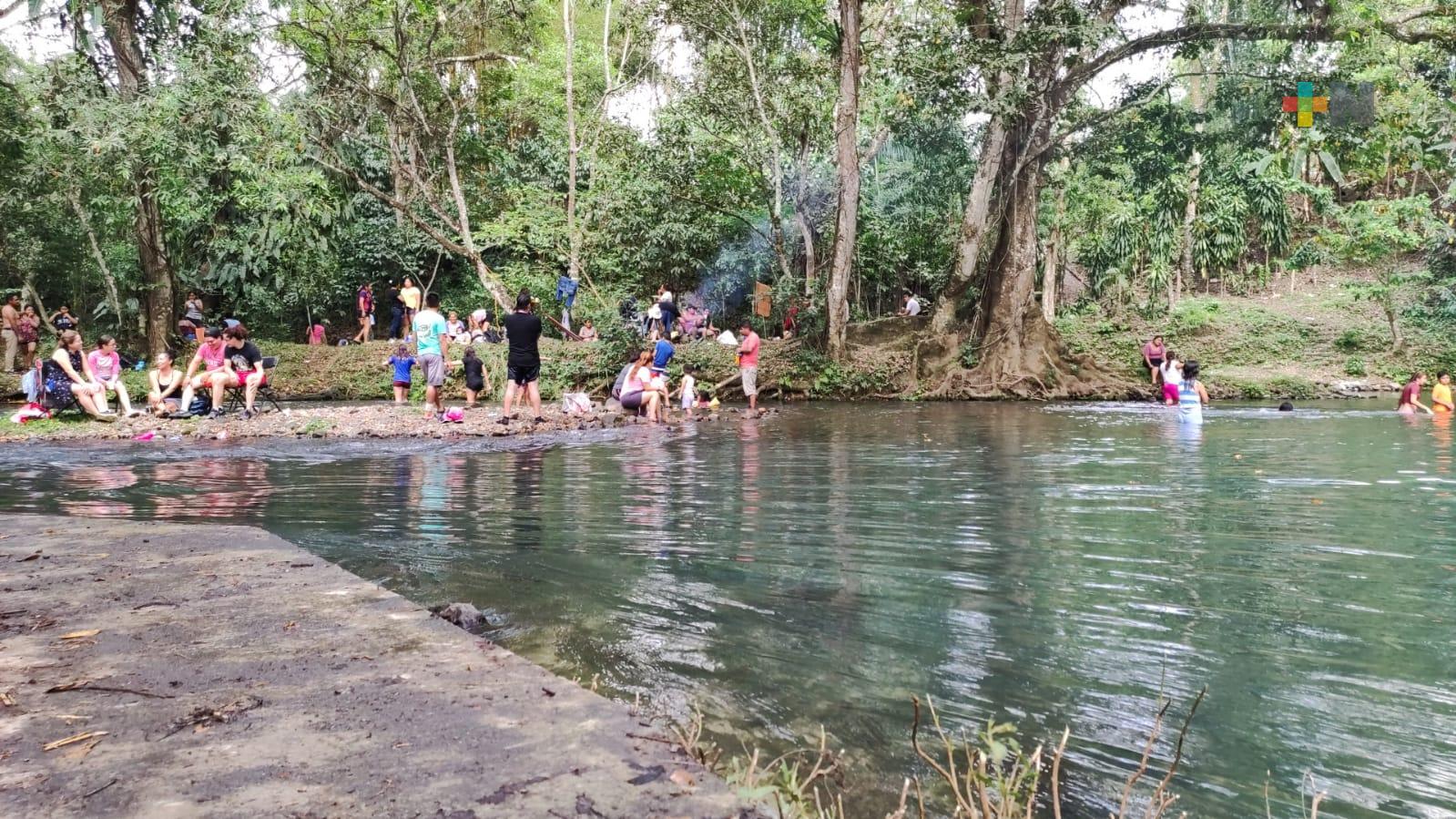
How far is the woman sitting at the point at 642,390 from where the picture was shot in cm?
1538

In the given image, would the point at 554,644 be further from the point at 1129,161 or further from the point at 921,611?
the point at 1129,161

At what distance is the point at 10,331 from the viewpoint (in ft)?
72.5

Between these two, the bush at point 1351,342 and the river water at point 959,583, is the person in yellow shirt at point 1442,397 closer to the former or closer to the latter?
the river water at point 959,583

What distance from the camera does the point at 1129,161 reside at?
2138cm

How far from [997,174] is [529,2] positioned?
1077 centimetres

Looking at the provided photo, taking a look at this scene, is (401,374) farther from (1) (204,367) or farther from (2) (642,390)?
(2) (642,390)

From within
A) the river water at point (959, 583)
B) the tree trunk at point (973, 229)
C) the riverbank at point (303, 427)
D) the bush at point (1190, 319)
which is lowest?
the river water at point (959, 583)

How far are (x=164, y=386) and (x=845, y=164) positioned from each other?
1329 cm

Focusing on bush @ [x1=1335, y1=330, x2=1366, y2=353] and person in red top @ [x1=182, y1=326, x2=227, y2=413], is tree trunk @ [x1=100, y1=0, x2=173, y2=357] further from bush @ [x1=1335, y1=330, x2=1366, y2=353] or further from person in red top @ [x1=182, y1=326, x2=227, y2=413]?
bush @ [x1=1335, y1=330, x2=1366, y2=353]

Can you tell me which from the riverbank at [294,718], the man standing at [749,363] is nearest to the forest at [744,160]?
the man standing at [749,363]

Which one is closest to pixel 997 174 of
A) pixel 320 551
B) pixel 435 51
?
pixel 435 51

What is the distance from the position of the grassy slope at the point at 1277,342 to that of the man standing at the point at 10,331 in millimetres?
25415

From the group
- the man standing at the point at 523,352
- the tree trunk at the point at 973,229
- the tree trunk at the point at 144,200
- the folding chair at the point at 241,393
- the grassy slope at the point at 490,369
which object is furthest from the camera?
the grassy slope at the point at 490,369

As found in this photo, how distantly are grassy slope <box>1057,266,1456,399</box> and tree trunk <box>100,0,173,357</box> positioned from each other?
22.7 meters
